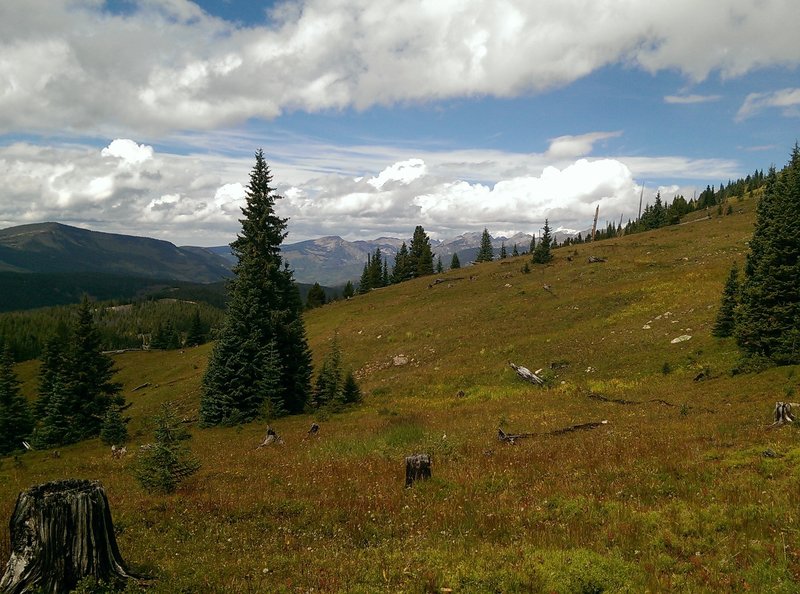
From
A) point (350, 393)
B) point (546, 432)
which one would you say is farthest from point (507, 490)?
point (350, 393)

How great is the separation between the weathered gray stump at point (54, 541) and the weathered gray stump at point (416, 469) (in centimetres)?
747

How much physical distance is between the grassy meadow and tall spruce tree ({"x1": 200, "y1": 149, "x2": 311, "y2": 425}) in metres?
3.30

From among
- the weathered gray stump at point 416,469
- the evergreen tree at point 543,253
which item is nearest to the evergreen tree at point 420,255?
the evergreen tree at point 543,253

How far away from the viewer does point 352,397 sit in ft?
107

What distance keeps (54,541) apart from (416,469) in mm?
8147

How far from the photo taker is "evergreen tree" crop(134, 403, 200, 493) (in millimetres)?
12539

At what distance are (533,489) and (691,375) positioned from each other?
72.1 ft

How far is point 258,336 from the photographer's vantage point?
3089 centimetres

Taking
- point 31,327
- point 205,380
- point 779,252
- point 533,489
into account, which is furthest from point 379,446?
point 31,327

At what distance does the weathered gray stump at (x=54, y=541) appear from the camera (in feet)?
17.7

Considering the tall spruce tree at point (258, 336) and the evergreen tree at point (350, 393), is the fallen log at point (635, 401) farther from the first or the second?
the tall spruce tree at point (258, 336)

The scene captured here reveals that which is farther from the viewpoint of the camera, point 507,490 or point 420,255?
point 420,255

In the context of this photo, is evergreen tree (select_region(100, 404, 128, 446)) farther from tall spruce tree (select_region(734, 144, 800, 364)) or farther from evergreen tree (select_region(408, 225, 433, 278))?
evergreen tree (select_region(408, 225, 433, 278))

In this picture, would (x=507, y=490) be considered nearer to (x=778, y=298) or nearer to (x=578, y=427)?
(x=578, y=427)
